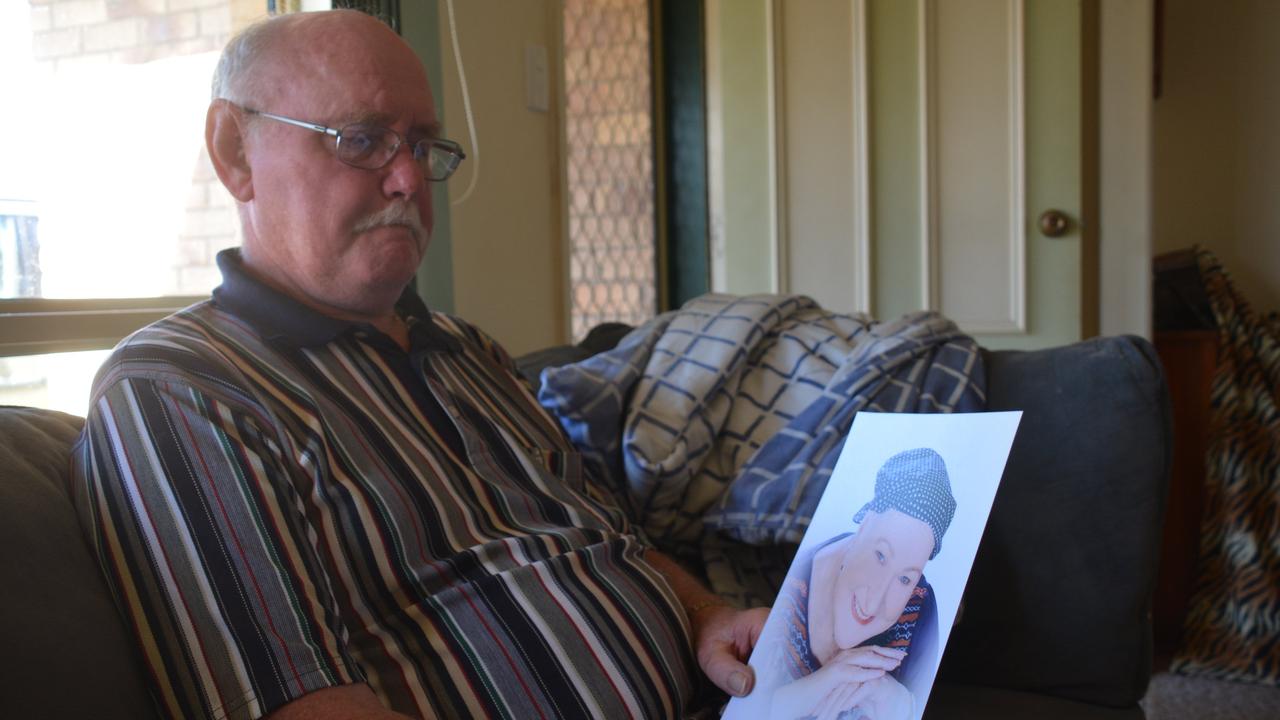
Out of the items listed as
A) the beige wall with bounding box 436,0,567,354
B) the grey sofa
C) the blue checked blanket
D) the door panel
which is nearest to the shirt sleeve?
the blue checked blanket

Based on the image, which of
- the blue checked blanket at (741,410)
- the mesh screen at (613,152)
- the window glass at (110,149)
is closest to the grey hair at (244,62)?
the window glass at (110,149)

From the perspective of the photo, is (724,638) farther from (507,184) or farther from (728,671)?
(507,184)

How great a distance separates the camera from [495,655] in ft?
2.94

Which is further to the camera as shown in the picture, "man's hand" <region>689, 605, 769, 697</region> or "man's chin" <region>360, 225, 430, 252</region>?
"man's chin" <region>360, 225, 430, 252</region>

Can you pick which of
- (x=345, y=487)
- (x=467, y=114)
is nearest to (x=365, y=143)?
(x=345, y=487)

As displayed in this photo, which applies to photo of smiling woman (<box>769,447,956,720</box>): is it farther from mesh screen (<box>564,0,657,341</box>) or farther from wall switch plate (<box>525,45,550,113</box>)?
mesh screen (<box>564,0,657,341</box>)

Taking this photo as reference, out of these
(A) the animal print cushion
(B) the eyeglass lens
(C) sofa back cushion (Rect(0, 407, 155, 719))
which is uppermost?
(B) the eyeglass lens

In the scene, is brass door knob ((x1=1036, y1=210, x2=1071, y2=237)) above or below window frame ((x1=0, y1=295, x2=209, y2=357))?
above

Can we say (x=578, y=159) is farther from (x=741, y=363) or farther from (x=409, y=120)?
(x=409, y=120)

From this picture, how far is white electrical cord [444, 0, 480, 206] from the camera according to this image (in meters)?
1.79

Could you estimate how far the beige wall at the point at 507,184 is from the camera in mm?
1845

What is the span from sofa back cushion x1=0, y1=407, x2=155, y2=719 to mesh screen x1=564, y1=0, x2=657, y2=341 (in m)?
2.57

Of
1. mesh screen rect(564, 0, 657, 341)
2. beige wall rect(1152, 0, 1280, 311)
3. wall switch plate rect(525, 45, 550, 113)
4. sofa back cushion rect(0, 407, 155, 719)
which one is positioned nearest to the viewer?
sofa back cushion rect(0, 407, 155, 719)

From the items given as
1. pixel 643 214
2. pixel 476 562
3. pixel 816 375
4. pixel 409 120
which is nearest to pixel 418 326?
pixel 409 120
